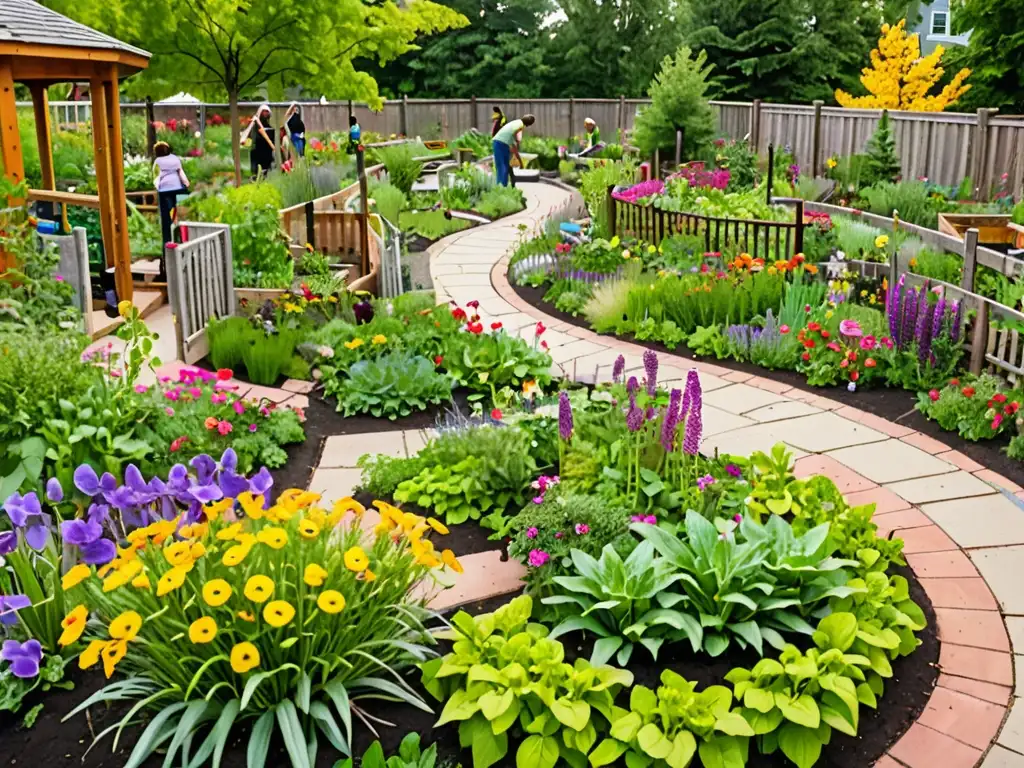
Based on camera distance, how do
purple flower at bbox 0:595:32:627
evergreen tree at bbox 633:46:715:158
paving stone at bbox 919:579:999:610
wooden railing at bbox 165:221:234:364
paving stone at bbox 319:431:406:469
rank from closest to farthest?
purple flower at bbox 0:595:32:627 < paving stone at bbox 919:579:999:610 < paving stone at bbox 319:431:406:469 < wooden railing at bbox 165:221:234:364 < evergreen tree at bbox 633:46:715:158

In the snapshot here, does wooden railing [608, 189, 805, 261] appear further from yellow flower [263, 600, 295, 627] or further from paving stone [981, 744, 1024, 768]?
yellow flower [263, 600, 295, 627]

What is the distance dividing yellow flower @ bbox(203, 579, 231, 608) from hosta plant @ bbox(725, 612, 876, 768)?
5.52 ft

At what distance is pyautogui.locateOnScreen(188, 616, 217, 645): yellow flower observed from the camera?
9.25 ft

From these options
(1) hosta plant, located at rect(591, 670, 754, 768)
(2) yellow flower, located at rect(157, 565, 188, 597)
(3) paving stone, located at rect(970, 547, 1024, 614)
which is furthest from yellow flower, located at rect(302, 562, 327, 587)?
(3) paving stone, located at rect(970, 547, 1024, 614)

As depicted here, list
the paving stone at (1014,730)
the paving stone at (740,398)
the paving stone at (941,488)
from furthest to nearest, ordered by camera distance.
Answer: the paving stone at (740,398)
the paving stone at (941,488)
the paving stone at (1014,730)

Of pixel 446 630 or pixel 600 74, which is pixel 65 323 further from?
pixel 600 74

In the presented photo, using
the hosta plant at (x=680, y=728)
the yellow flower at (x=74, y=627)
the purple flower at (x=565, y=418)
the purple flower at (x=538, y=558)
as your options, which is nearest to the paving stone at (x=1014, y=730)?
the hosta plant at (x=680, y=728)

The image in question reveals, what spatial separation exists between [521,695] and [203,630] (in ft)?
3.40

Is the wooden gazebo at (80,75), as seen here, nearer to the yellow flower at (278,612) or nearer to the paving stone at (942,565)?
the yellow flower at (278,612)

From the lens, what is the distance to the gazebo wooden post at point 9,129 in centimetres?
739

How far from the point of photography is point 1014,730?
3320 millimetres

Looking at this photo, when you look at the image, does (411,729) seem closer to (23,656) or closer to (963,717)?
(23,656)

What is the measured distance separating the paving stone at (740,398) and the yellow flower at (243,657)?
424 centimetres

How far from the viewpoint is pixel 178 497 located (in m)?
4.06
